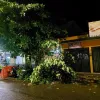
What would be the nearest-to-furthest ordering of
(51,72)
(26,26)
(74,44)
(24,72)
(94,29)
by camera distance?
(51,72) < (26,26) < (24,72) < (94,29) < (74,44)

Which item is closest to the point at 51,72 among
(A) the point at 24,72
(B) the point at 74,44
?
(A) the point at 24,72

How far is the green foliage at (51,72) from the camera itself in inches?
551

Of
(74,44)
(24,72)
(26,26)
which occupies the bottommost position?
(24,72)

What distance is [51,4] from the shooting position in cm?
Result: 2075

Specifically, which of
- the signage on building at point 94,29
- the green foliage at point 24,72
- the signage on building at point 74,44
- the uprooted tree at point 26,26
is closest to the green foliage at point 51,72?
the uprooted tree at point 26,26

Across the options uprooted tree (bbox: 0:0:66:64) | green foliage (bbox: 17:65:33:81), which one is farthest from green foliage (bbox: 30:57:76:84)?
green foliage (bbox: 17:65:33:81)

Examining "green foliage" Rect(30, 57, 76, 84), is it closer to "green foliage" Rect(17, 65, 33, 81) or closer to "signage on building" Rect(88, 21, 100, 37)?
"green foliage" Rect(17, 65, 33, 81)

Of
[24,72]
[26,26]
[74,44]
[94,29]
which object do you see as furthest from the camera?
[74,44]

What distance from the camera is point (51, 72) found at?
14.5 metres

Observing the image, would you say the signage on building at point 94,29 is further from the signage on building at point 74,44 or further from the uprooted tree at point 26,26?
the uprooted tree at point 26,26

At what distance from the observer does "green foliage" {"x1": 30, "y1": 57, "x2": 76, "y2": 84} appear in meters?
14.0

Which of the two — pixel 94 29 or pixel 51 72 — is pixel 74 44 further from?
pixel 51 72

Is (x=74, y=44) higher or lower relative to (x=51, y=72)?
higher

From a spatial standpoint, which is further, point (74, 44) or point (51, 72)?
point (74, 44)
